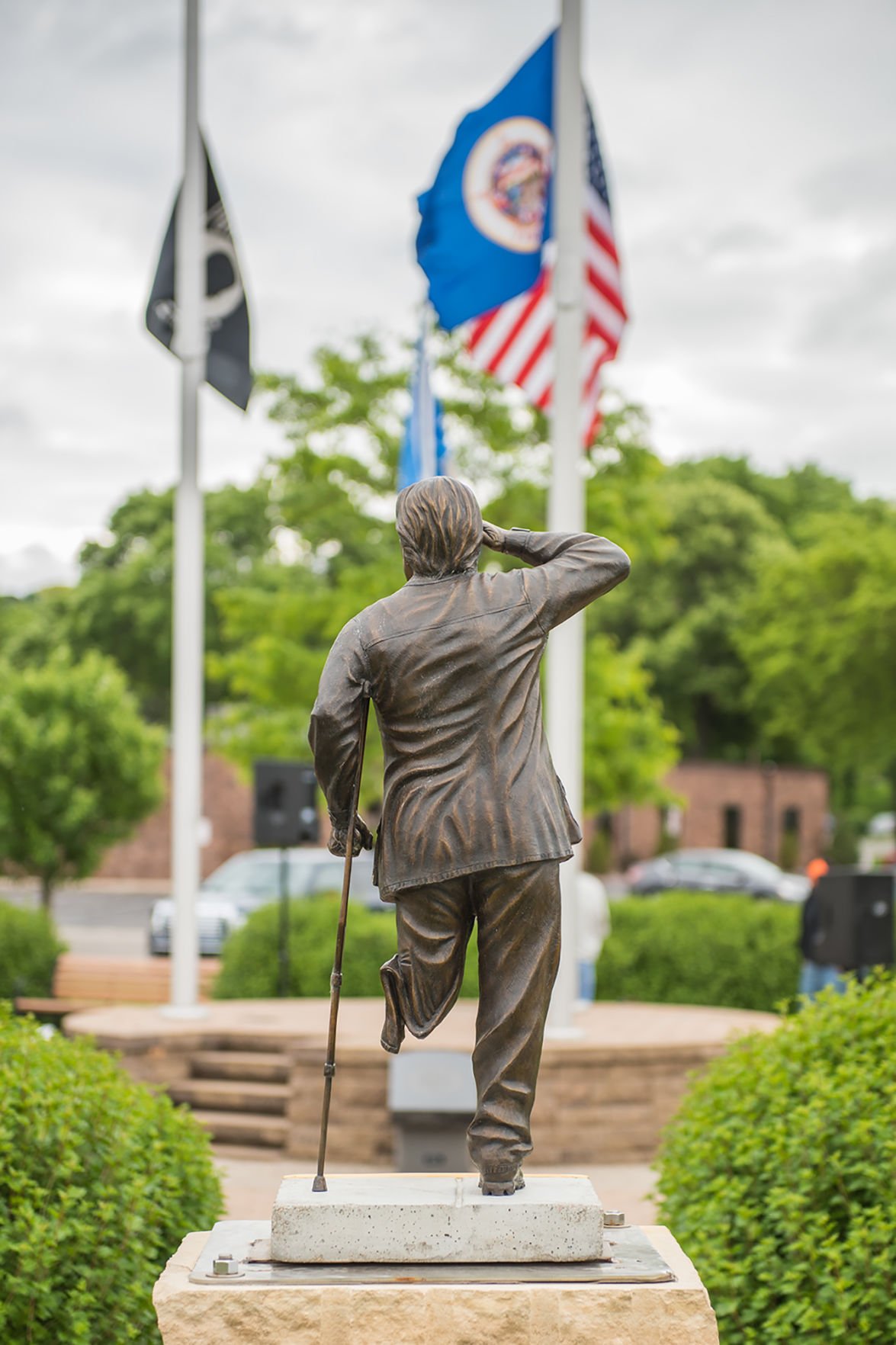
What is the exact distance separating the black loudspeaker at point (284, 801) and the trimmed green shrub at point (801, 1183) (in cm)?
773

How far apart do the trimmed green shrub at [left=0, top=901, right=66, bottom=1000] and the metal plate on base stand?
11.2 metres

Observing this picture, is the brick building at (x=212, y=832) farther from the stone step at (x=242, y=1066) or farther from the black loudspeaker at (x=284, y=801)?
the stone step at (x=242, y=1066)

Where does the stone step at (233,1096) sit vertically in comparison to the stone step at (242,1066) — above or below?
below

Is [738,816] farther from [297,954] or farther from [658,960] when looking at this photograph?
[297,954]

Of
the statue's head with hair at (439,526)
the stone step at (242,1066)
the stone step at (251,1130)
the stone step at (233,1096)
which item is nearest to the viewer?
the statue's head with hair at (439,526)

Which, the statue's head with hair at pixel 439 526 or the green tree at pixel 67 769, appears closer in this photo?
the statue's head with hair at pixel 439 526

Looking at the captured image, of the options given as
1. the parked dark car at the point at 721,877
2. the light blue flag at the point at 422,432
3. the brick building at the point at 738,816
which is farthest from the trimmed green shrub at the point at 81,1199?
the brick building at the point at 738,816

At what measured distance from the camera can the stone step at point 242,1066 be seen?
11141 mm

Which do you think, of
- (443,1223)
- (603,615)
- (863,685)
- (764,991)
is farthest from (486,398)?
(603,615)

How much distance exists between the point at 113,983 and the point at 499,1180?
37.0 ft

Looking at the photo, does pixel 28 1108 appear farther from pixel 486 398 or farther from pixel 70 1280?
pixel 486 398

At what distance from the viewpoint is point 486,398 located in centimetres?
2044

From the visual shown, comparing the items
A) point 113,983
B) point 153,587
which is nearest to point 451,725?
point 113,983

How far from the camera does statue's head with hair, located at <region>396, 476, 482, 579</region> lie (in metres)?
4.36
